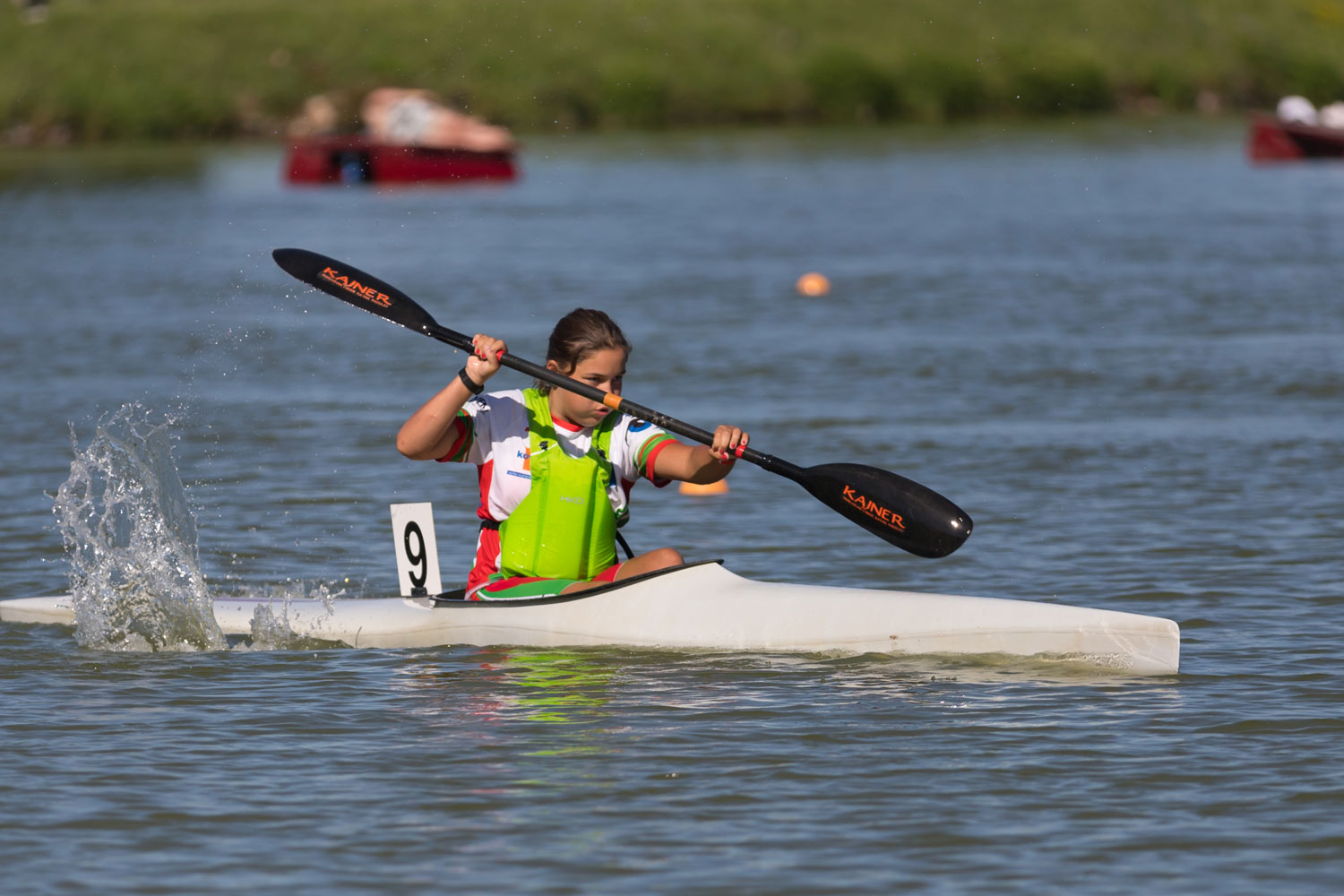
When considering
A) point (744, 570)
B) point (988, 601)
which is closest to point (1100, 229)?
point (744, 570)

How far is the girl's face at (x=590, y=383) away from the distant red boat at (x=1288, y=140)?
32055 mm

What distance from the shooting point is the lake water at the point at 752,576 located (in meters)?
4.79

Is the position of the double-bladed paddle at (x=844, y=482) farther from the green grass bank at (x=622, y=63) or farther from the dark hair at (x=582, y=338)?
the green grass bank at (x=622, y=63)

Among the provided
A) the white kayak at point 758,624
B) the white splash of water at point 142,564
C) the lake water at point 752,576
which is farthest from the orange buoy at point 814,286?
the white kayak at point 758,624

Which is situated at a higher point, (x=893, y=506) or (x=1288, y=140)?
(x=1288, y=140)

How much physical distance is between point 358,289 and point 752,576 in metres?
2.07

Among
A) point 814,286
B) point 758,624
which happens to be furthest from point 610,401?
point 814,286

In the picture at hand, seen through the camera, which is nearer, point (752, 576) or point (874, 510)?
point (874, 510)

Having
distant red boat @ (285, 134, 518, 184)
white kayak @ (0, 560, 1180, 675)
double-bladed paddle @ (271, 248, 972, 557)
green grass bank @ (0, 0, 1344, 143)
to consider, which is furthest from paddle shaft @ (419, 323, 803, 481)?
green grass bank @ (0, 0, 1344, 143)

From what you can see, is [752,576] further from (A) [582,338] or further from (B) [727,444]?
(A) [582,338]

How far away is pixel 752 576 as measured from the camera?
8.32 meters

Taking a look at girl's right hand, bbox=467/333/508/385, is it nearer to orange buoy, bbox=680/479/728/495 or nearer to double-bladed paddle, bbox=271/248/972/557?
double-bladed paddle, bbox=271/248/972/557

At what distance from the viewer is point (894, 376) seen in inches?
540

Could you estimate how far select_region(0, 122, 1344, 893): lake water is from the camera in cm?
479
